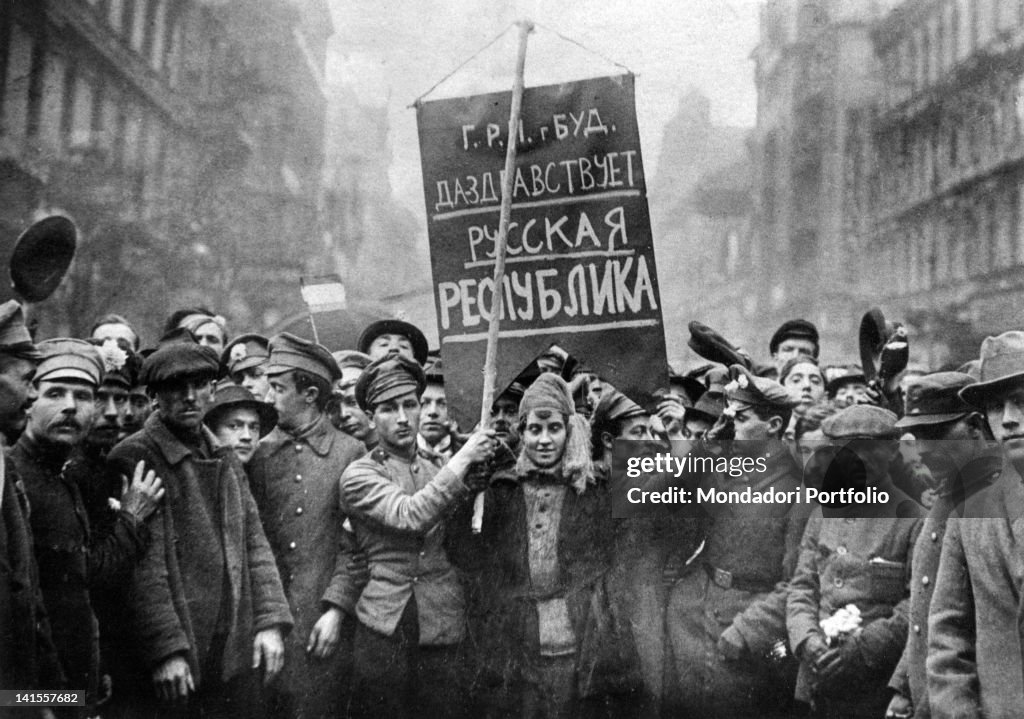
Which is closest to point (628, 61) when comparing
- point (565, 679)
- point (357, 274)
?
point (357, 274)

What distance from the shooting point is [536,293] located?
554 centimetres

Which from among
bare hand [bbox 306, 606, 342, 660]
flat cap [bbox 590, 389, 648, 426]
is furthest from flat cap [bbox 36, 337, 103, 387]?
flat cap [bbox 590, 389, 648, 426]

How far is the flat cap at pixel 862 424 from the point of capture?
519 cm

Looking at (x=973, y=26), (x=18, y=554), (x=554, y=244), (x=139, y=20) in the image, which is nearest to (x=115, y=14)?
(x=139, y=20)

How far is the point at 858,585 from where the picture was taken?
5020 mm

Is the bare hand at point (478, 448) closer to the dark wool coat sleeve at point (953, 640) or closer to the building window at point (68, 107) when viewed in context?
the dark wool coat sleeve at point (953, 640)

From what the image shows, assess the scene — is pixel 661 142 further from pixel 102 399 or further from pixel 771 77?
pixel 102 399

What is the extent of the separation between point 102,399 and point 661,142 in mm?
3302

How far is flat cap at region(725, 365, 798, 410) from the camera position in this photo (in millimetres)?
5379

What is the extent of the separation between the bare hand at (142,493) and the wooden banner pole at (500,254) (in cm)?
162

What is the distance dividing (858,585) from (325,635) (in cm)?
273

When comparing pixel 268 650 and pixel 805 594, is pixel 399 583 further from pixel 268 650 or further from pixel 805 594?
pixel 805 594

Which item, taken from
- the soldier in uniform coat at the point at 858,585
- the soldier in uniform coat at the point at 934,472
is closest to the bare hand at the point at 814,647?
the soldier in uniform coat at the point at 858,585

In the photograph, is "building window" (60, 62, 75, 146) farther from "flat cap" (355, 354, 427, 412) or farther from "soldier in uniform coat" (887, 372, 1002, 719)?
"soldier in uniform coat" (887, 372, 1002, 719)
